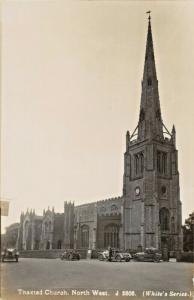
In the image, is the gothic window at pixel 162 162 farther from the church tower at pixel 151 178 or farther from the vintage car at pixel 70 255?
the vintage car at pixel 70 255

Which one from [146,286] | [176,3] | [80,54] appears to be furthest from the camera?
[80,54]

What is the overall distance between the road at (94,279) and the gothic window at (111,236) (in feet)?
1.69

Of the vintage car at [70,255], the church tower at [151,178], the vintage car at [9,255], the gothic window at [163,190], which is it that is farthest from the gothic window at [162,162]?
the vintage car at [9,255]

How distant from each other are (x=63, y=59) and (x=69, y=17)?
1.98 feet

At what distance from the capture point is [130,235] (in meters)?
6.45

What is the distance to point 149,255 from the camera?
20.3ft

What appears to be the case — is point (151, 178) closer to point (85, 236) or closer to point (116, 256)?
point (116, 256)

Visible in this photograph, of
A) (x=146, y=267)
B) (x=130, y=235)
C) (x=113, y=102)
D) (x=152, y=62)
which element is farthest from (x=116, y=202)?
(x=152, y=62)

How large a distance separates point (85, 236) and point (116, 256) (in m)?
0.66

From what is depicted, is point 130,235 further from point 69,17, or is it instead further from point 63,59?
point 69,17

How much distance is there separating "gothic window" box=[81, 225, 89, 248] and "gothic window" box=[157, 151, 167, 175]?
55.8 inches

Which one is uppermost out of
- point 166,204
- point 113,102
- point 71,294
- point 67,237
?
point 113,102

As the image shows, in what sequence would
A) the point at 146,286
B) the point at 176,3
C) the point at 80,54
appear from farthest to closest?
the point at 80,54
the point at 176,3
the point at 146,286

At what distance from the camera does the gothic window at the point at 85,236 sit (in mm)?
6501
